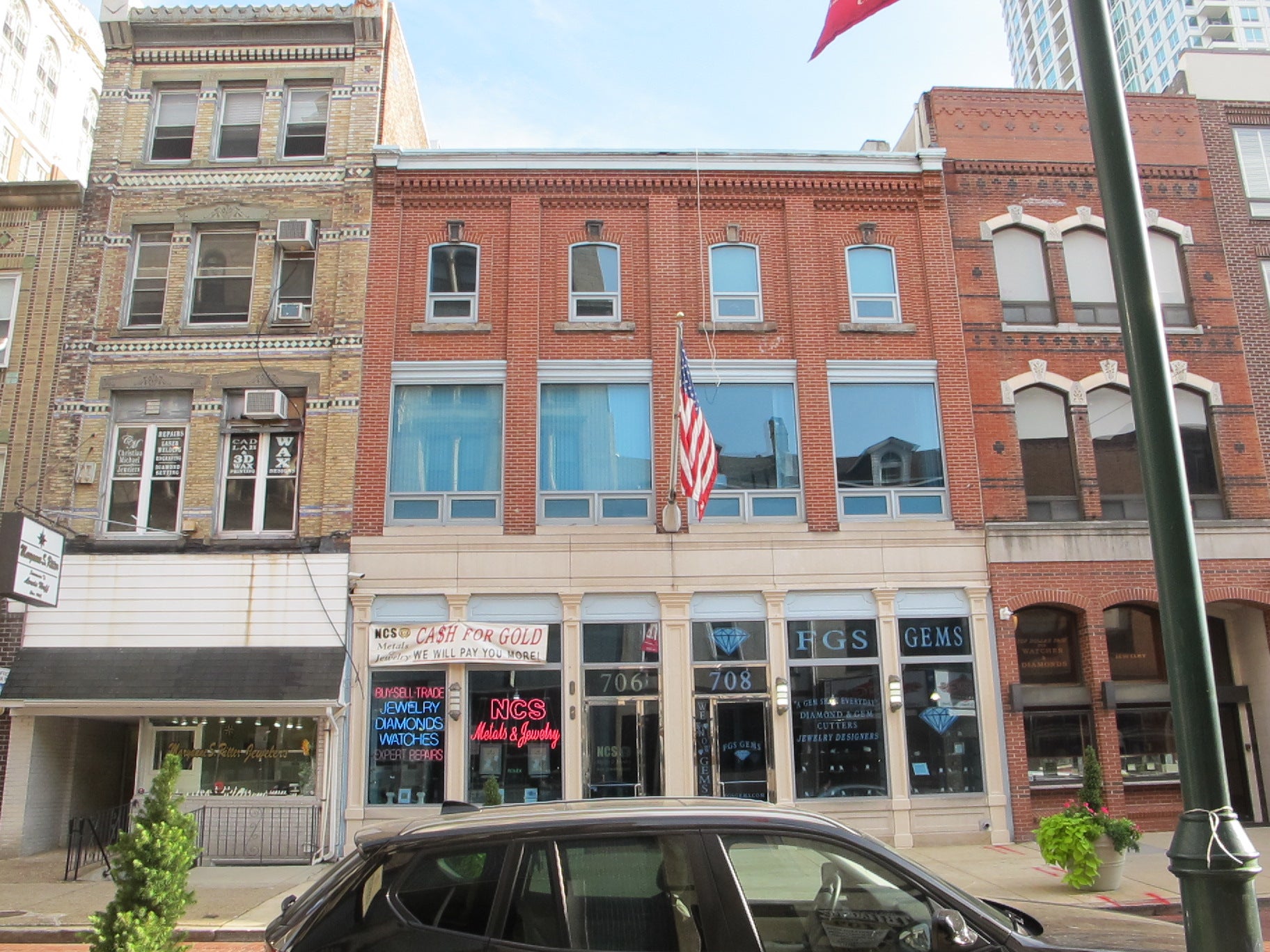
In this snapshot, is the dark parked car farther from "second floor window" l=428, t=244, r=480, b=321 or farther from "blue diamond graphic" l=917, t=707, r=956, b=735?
"second floor window" l=428, t=244, r=480, b=321

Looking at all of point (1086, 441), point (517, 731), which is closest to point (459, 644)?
point (517, 731)

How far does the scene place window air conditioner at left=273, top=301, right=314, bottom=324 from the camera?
17547 mm

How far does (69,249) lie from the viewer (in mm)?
18000

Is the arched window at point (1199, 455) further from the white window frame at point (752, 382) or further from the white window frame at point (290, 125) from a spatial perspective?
the white window frame at point (290, 125)

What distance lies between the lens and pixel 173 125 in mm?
18719

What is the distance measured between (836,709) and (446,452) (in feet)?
26.8

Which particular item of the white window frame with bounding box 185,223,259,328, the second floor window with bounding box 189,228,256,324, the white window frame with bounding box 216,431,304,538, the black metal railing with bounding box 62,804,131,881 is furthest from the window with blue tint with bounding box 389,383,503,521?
the black metal railing with bounding box 62,804,131,881

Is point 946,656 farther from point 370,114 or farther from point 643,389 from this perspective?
point 370,114

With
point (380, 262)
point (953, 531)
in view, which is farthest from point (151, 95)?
point (953, 531)

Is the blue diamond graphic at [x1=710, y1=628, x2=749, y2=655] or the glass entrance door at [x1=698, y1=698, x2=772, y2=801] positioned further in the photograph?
the blue diamond graphic at [x1=710, y1=628, x2=749, y2=655]

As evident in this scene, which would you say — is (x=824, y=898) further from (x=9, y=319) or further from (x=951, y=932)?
(x=9, y=319)

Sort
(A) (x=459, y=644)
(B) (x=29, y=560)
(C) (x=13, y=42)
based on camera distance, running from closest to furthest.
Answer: (B) (x=29, y=560)
(A) (x=459, y=644)
(C) (x=13, y=42)

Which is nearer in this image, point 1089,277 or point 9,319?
point 9,319

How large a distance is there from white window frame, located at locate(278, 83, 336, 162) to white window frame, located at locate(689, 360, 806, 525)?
8270 mm
